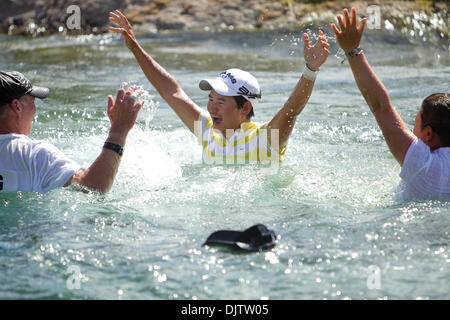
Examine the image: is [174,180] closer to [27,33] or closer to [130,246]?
[130,246]

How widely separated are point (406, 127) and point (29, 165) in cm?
245

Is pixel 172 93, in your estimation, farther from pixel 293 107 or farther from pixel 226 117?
pixel 293 107

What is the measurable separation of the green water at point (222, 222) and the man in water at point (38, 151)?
13 centimetres

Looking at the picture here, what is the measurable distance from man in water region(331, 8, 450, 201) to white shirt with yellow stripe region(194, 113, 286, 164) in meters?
1.22

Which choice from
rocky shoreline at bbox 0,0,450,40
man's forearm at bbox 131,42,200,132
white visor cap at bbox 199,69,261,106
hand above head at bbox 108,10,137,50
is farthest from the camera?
rocky shoreline at bbox 0,0,450,40

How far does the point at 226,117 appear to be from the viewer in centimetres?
585

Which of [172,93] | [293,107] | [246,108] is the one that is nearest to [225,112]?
[246,108]

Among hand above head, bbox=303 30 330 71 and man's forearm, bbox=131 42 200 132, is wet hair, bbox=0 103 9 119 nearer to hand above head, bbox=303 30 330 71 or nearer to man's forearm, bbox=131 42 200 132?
man's forearm, bbox=131 42 200 132

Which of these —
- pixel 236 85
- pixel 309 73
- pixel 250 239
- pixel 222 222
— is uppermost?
pixel 236 85

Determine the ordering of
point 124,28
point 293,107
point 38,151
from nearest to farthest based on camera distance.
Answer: point 38,151, point 293,107, point 124,28

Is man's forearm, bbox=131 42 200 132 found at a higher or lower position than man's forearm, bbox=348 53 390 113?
higher

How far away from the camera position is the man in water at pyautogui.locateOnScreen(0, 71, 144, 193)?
4453mm

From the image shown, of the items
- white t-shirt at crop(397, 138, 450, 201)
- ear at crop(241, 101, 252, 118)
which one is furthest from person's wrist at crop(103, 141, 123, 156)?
white t-shirt at crop(397, 138, 450, 201)
